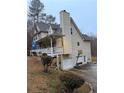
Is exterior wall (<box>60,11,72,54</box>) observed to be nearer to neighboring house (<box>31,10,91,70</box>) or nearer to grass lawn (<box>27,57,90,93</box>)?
neighboring house (<box>31,10,91,70</box>)

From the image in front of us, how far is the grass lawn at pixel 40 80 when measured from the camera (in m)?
1.26

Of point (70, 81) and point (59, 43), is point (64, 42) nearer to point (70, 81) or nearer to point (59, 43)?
point (59, 43)

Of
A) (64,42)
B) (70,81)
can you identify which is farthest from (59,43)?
(70,81)

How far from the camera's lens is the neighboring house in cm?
130

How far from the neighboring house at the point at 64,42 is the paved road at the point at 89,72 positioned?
1.5 inches

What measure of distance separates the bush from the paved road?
0.03 metres

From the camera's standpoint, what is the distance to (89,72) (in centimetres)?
130

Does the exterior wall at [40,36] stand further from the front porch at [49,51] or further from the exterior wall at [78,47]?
the exterior wall at [78,47]

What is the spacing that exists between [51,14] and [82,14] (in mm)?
187
